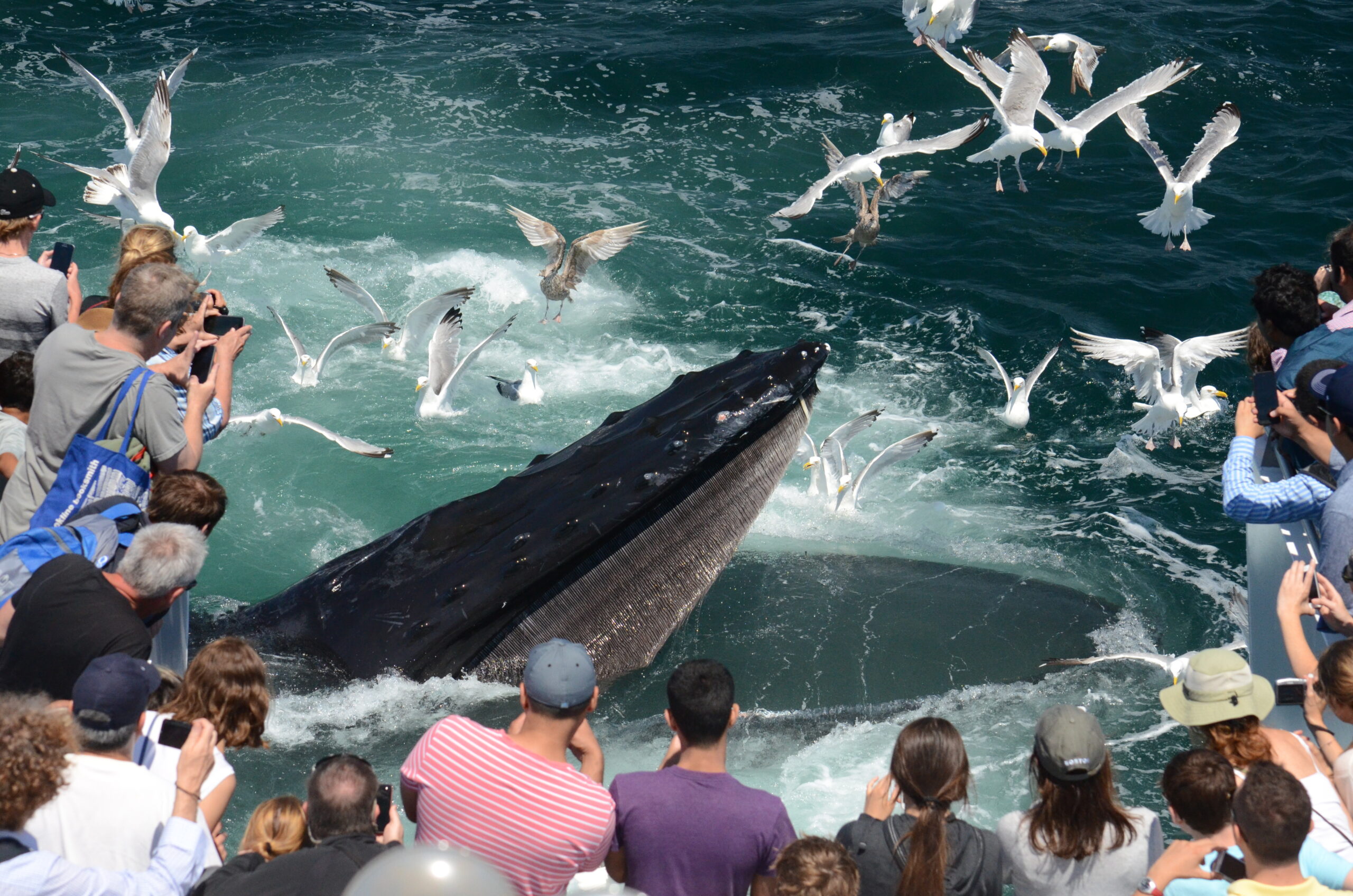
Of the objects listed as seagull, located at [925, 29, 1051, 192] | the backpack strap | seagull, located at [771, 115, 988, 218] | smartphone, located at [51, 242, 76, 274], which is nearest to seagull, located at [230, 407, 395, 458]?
smartphone, located at [51, 242, 76, 274]

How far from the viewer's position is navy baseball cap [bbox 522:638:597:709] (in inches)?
154

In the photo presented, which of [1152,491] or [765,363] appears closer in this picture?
[765,363]

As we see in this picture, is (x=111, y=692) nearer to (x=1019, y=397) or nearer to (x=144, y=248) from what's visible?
(x=144, y=248)

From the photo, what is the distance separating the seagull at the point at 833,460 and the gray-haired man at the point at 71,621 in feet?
21.4

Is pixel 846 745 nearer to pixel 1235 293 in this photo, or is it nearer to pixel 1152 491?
pixel 1152 491

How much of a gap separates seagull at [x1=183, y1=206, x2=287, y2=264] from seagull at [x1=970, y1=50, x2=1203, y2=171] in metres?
8.44

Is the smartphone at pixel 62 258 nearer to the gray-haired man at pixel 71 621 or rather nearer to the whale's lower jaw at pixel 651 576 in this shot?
the gray-haired man at pixel 71 621

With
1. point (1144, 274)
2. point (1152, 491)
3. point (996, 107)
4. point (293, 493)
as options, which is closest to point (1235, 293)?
point (1144, 274)

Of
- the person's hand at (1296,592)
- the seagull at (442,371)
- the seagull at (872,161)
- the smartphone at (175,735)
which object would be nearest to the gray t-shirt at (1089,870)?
the person's hand at (1296,592)

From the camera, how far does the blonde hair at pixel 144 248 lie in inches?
221

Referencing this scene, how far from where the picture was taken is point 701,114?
770 inches

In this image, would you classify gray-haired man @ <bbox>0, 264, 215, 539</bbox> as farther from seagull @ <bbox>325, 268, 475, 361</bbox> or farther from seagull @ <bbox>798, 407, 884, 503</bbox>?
seagull @ <bbox>325, 268, 475, 361</bbox>

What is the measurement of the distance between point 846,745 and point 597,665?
1306 millimetres

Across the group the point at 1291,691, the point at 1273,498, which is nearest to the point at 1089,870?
the point at 1291,691
